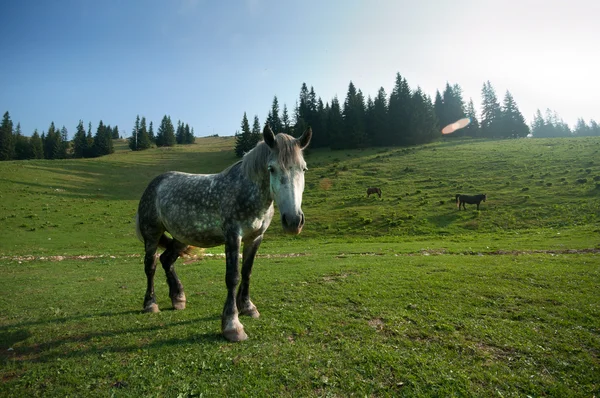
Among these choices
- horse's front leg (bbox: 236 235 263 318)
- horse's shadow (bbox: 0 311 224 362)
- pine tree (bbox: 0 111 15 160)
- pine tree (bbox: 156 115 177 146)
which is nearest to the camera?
horse's shadow (bbox: 0 311 224 362)

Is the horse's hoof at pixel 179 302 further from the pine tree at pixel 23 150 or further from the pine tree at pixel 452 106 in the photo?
the pine tree at pixel 23 150

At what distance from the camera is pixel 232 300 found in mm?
5188

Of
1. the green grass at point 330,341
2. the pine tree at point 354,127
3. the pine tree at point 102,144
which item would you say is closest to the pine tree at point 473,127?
the pine tree at point 354,127

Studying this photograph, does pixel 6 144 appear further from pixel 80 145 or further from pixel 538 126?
pixel 538 126

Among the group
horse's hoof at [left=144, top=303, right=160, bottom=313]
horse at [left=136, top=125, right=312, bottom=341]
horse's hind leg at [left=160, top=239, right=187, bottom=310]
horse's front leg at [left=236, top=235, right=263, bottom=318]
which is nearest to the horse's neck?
horse at [left=136, top=125, right=312, bottom=341]

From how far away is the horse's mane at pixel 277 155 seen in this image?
4.91 meters

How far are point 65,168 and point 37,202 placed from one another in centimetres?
2770

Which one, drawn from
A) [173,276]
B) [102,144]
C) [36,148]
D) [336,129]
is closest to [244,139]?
[336,129]

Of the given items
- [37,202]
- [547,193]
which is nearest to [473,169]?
[547,193]

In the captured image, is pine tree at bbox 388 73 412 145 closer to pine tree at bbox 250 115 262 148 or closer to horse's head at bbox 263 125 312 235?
pine tree at bbox 250 115 262 148

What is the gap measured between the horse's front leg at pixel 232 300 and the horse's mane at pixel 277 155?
4.00ft

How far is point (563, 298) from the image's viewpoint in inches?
261

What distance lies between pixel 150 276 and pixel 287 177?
4.50m

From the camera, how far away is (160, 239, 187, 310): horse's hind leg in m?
7.03
